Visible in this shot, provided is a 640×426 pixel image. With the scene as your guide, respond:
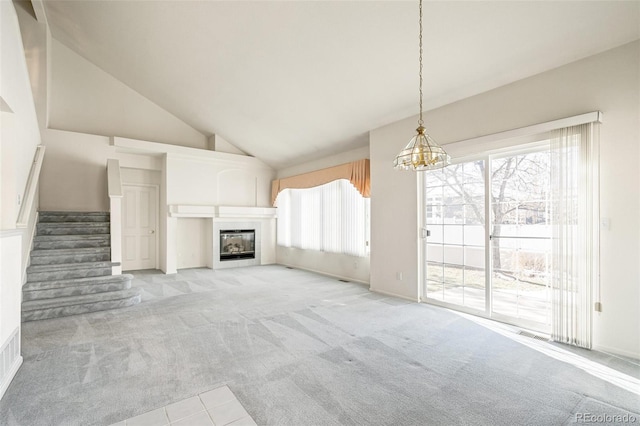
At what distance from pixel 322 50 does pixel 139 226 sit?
20.5 ft

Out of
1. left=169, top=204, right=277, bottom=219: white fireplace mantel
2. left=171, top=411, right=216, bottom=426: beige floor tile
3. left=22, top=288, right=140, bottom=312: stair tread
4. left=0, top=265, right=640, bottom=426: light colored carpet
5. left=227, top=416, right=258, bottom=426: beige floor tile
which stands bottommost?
left=0, top=265, right=640, bottom=426: light colored carpet

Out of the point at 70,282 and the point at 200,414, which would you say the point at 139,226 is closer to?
the point at 70,282

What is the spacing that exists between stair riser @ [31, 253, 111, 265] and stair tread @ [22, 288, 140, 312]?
80 cm

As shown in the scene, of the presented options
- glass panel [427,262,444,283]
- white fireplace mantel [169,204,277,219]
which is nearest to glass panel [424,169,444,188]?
glass panel [427,262,444,283]

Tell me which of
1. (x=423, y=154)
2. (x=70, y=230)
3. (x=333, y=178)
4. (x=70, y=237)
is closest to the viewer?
(x=423, y=154)

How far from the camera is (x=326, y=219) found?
22.7ft

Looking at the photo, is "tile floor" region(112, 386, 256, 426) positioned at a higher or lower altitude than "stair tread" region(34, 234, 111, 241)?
lower

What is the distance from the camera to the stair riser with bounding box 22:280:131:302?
3.96 m

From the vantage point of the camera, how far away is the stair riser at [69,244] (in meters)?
4.77

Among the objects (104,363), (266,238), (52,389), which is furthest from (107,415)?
(266,238)

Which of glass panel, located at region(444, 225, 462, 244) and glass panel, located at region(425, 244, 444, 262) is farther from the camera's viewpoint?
glass panel, located at region(425, 244, 444, 262)

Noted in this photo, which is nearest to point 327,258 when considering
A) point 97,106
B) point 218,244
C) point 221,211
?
point 218,244

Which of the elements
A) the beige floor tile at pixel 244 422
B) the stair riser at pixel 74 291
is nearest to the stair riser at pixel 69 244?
the stair riser at pixel 74 291

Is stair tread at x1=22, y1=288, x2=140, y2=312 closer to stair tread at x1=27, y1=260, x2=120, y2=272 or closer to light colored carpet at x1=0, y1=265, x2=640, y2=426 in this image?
light colored carpet at x1=0, y1=265, x2=640, y2=426
